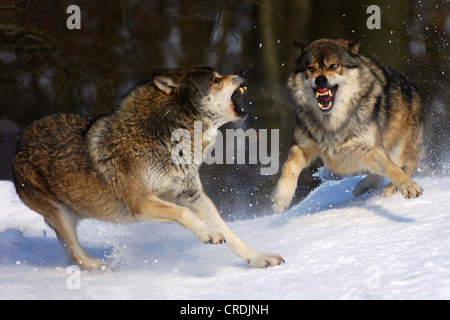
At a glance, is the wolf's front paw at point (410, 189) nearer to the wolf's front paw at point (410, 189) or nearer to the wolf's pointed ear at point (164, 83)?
the wolf's front paw at point (410, 189)

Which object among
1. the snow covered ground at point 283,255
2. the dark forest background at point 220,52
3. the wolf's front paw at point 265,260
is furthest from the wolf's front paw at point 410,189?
the dark forest background at point 220,52

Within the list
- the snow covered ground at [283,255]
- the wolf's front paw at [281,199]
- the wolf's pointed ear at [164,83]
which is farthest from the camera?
the wolf's front paw at [281,199]

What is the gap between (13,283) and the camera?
14.1 feet

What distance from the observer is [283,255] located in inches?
178

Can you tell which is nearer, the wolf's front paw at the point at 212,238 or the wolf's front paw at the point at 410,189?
the wolf's front paw at the point at 212,238

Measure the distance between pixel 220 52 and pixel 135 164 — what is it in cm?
848

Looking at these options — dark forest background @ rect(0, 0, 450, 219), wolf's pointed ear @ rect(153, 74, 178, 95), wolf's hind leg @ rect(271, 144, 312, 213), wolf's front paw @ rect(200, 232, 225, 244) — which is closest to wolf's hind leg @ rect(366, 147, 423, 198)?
wolf's hind leg @ rect(271, 144, 312, 213)

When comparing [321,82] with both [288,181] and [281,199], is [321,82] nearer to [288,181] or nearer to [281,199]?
[288,181]

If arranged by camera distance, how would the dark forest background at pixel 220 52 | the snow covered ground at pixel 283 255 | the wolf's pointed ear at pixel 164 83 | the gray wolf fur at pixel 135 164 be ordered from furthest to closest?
the dark forest background at pixel 220 52, the wolf's pointed ear at pixel 164 83, the gray wolf fur at pixel 135 164, the snow covered ground at pixel 283 255

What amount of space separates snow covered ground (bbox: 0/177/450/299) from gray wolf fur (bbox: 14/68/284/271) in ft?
1.06

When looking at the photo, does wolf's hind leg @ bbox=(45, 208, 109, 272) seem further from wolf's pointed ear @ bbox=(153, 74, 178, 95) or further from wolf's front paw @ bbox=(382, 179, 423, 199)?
wolf's front paw @ bbox=(382, 179, 423, 199)

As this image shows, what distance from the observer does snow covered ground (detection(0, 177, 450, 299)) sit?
3.62 m

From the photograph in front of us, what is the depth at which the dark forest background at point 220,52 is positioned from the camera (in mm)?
10727

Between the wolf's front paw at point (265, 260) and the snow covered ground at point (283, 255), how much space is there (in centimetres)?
6
